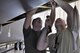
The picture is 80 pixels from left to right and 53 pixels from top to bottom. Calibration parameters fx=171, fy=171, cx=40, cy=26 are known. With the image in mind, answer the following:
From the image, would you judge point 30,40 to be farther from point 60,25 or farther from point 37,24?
point 60,25

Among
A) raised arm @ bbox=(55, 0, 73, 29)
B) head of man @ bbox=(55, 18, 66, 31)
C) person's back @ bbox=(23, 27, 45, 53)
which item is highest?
raised arm @ bbox=(55, 0, 73, 29)

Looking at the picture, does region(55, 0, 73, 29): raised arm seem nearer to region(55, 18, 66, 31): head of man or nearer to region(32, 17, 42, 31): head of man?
region(55, 18, 66, 31): head of man

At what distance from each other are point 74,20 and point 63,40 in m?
0.24

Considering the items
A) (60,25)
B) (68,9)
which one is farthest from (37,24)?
(68,9)

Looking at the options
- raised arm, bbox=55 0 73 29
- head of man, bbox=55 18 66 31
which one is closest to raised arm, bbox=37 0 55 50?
head of man, bbox=55 18 66 31

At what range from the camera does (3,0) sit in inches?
54.4

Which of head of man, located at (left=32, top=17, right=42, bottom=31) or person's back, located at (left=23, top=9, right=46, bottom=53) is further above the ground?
head of man, located at (left=32, top=17, right=42, bottom=31)

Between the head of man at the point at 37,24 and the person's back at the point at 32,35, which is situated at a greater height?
Answer: the head of man at the point at 37,24

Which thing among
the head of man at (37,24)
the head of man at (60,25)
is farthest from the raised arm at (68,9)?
the head of man at (37,24)

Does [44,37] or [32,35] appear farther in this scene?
[32,35]

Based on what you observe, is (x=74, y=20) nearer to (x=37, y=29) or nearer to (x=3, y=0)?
(x=37, y=29)

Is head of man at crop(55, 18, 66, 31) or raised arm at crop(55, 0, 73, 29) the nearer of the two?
raised arm at crop(55, 0, 73, 29)

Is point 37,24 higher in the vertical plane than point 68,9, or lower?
lower

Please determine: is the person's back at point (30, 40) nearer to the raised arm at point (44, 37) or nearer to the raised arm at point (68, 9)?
the raised arm at point (44, 37)
